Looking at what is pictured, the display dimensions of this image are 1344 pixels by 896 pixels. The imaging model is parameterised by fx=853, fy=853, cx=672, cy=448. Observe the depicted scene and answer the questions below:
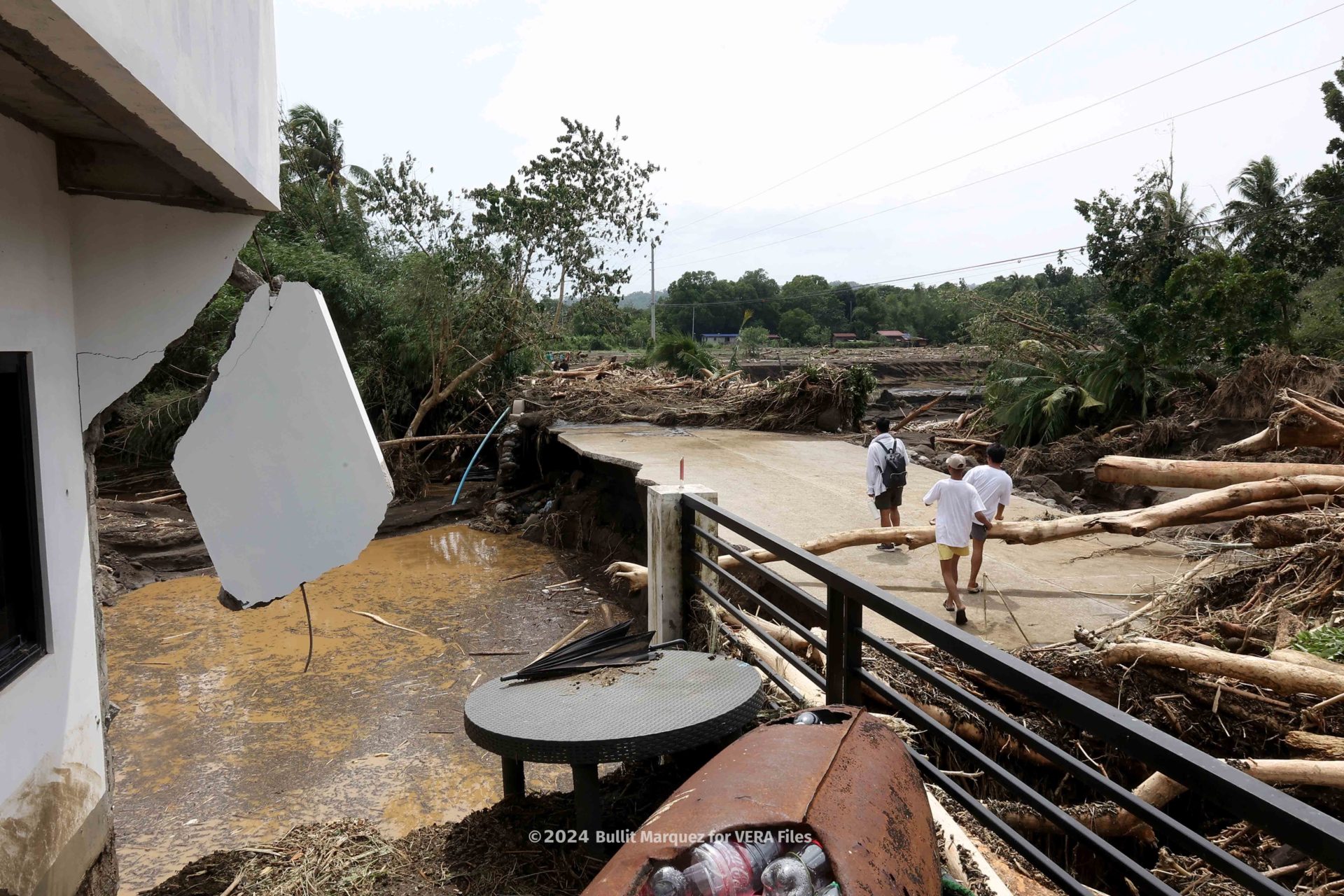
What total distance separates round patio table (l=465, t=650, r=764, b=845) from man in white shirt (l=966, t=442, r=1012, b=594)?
4151mm

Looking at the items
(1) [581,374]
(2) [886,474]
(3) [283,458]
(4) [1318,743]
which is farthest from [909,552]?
(1) [581,374]

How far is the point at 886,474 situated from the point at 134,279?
6.57 meters

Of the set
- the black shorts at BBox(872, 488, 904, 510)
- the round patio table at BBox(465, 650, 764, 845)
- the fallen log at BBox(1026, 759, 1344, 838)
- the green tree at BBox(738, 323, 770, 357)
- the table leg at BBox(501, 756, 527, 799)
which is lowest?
the fallen log at BBox(1026, 759, 1344, 838)

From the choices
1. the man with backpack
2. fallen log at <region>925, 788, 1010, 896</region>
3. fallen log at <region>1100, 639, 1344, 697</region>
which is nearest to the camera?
fallen log at <region>925, 788, 1010, 896</region>

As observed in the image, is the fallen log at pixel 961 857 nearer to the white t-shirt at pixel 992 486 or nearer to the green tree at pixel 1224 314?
the white t-shirt at pixel 992 486

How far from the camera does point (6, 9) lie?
1.83m

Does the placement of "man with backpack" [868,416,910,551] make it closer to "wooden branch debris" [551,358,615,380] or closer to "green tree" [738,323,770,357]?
"wooden branch debris" [551,358,615,380]

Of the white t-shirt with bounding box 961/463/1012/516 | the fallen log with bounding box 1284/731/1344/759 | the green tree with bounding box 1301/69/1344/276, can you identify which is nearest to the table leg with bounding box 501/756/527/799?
the fallen log with bounding box 1284/731/1344/759

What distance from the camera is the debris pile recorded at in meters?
17.5

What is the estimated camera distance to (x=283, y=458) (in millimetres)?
3578

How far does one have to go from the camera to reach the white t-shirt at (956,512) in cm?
671

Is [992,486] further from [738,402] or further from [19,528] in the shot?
[738,402]

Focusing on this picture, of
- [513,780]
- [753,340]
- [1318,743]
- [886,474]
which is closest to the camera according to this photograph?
[513,780]

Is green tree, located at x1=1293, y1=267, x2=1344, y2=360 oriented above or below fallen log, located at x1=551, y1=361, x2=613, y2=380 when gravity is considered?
above
